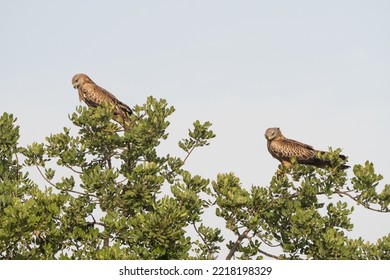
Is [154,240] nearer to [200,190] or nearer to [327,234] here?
[200,190]

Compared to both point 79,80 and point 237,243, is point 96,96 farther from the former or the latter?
point 237,243

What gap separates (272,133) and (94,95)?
5.92 meters

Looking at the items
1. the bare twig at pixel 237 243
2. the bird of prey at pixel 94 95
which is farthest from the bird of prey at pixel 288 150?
the bird of prey at pixel 94 95

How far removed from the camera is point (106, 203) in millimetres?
18203

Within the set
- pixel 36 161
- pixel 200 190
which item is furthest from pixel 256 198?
pixel 36 161

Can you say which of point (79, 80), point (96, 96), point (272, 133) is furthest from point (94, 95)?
point (272, 133)

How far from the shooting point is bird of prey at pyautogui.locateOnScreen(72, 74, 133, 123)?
70.5 feet

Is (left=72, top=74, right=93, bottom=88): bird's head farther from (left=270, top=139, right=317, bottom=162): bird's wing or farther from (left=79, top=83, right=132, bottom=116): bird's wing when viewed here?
(left=270, top=139, right=317, bottom=162): bird's wing

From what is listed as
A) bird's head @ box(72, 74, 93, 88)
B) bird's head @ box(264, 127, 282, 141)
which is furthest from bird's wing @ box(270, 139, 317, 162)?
bird's head @ box(72, 74, 93, 88)

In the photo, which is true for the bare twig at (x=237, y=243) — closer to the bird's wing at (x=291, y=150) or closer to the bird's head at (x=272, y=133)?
the bird's wing at (x=291, y=150)

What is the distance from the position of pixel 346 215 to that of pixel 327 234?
3.55ft

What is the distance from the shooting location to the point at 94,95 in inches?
910
